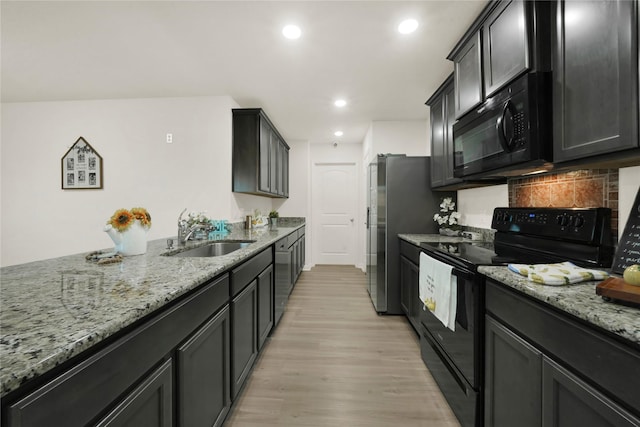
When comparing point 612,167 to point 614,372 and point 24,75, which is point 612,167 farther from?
point 24,75

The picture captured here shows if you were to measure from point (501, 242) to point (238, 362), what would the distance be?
73.6 inches

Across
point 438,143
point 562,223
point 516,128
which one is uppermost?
point 438,143

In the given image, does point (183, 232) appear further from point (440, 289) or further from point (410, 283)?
point (410, 283)

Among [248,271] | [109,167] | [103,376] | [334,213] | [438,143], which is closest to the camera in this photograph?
[103,376]

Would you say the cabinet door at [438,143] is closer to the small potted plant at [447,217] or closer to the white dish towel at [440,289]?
the small potted plant at [447,217]

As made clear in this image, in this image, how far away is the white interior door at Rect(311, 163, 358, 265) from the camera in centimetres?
570

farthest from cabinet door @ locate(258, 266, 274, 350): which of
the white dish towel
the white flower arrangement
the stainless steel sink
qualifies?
the white flower arrangement

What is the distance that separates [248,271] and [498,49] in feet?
→ 6.71

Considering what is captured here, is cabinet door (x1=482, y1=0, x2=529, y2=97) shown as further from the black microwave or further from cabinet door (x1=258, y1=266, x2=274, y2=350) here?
cabinet door (x1=258, y1=266, x2=274, y2=350)

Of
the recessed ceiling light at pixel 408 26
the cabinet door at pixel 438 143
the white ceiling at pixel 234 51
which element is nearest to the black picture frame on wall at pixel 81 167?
the white ceiling at pixel 234 51

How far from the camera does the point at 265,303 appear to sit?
2227 millimetres

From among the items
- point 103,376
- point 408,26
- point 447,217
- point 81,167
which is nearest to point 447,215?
point 447,217

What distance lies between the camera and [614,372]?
0.69 meters

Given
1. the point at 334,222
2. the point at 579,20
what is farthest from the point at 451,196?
the point at 334,222
